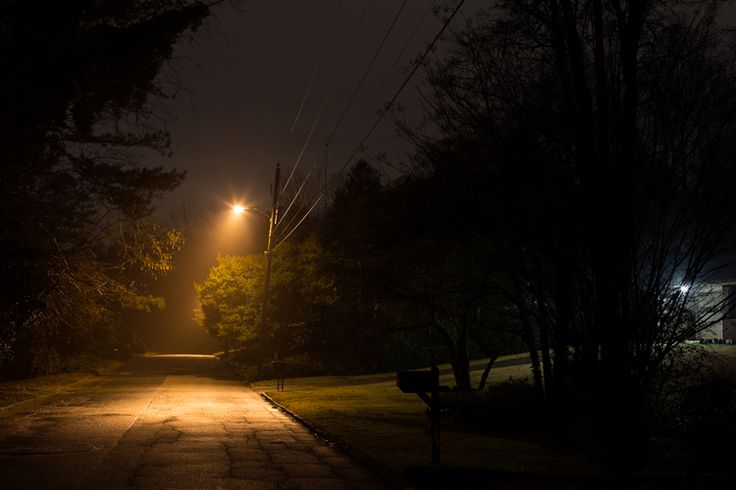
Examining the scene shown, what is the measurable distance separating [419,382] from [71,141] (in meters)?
13.1

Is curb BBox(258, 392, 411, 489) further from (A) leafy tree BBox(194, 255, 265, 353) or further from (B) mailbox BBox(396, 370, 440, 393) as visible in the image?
(A) leafy tree BBox(194, 255, 265, 353)

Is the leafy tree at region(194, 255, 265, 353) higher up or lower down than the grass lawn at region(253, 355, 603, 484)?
higher up

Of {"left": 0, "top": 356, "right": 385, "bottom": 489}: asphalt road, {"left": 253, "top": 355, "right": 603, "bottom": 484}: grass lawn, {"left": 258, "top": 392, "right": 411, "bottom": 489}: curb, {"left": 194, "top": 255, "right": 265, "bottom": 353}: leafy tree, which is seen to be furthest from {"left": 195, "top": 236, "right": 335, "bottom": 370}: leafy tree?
{"left": 258, "top": 392, "right": 411, "bottom": 489}: curb

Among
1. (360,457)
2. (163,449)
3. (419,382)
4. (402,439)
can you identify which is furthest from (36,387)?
(419,382)

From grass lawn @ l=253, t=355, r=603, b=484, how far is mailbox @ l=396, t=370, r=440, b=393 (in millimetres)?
1122

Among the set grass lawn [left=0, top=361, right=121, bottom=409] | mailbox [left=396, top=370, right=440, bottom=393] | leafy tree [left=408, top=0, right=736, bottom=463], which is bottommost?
grass lawn [left=0, top=361, right=121, bottom=409]

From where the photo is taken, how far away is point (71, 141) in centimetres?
2042

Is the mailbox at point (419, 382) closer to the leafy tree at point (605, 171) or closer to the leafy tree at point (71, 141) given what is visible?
the leafy tree at point (605, 171)

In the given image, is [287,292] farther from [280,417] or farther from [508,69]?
[508,69]

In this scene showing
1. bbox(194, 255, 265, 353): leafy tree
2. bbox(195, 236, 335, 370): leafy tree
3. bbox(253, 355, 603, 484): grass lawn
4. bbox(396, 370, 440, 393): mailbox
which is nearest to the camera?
bbox(253, 355, 603, 484): grass lawn

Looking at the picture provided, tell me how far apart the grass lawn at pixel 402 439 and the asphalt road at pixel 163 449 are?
0.72 meters

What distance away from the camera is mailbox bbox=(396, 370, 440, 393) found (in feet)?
39.1

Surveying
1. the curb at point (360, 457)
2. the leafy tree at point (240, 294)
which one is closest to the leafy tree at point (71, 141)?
the curb at point (360, 457)

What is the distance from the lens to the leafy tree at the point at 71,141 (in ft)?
53.3
